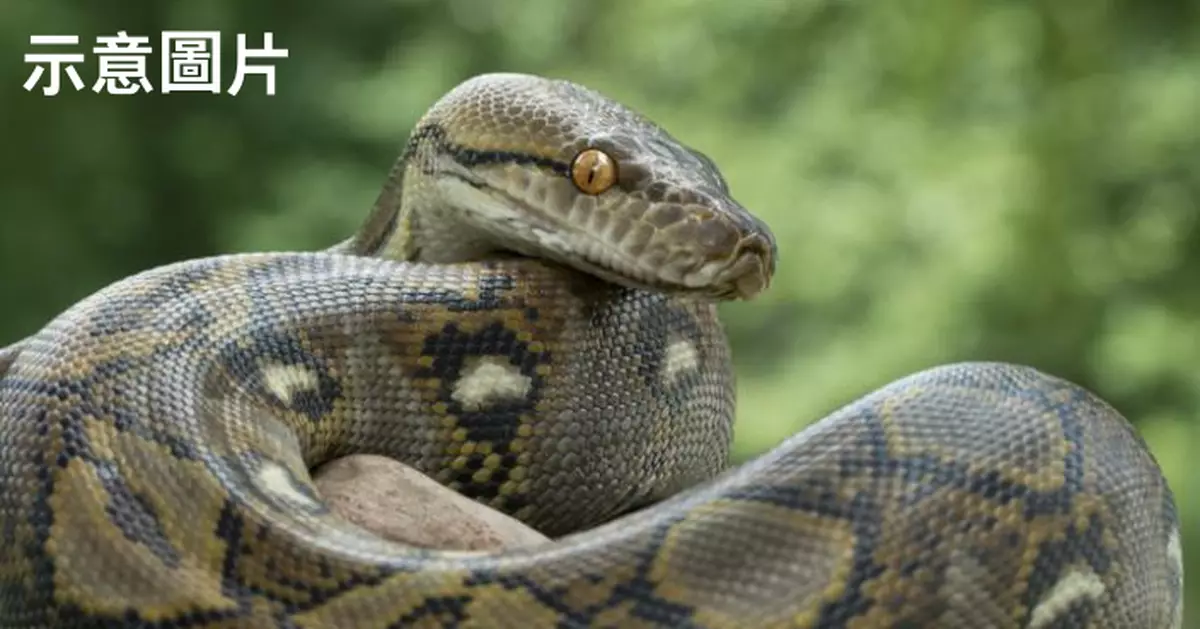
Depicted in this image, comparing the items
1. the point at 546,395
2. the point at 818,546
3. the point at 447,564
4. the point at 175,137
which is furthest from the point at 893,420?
the point at 175,137

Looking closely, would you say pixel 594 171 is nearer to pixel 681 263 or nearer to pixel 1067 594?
pixel 681 263

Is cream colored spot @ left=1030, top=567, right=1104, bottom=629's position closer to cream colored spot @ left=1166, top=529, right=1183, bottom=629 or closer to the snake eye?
cream colored spot @ left=1166, top=529, right=1183, bottom=629

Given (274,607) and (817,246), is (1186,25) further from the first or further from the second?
(274,607)

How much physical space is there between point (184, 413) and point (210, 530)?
213 millimetres

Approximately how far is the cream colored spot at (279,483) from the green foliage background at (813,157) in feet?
8.80

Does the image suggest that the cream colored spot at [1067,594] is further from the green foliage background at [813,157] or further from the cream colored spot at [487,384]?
the green foliage background at [813,157]

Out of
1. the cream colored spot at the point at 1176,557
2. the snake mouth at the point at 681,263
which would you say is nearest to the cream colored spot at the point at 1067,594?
the cream colored spot at the point at 1176,557

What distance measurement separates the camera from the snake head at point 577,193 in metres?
1.90

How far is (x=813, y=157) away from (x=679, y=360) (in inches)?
104

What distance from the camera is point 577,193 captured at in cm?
203

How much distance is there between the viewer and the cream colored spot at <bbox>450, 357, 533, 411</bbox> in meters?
2.01

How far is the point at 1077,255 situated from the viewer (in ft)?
13.7

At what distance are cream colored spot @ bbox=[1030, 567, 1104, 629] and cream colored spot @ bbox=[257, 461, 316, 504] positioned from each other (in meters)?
0.82

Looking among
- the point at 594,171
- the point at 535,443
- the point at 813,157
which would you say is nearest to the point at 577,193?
the point at 594,171
